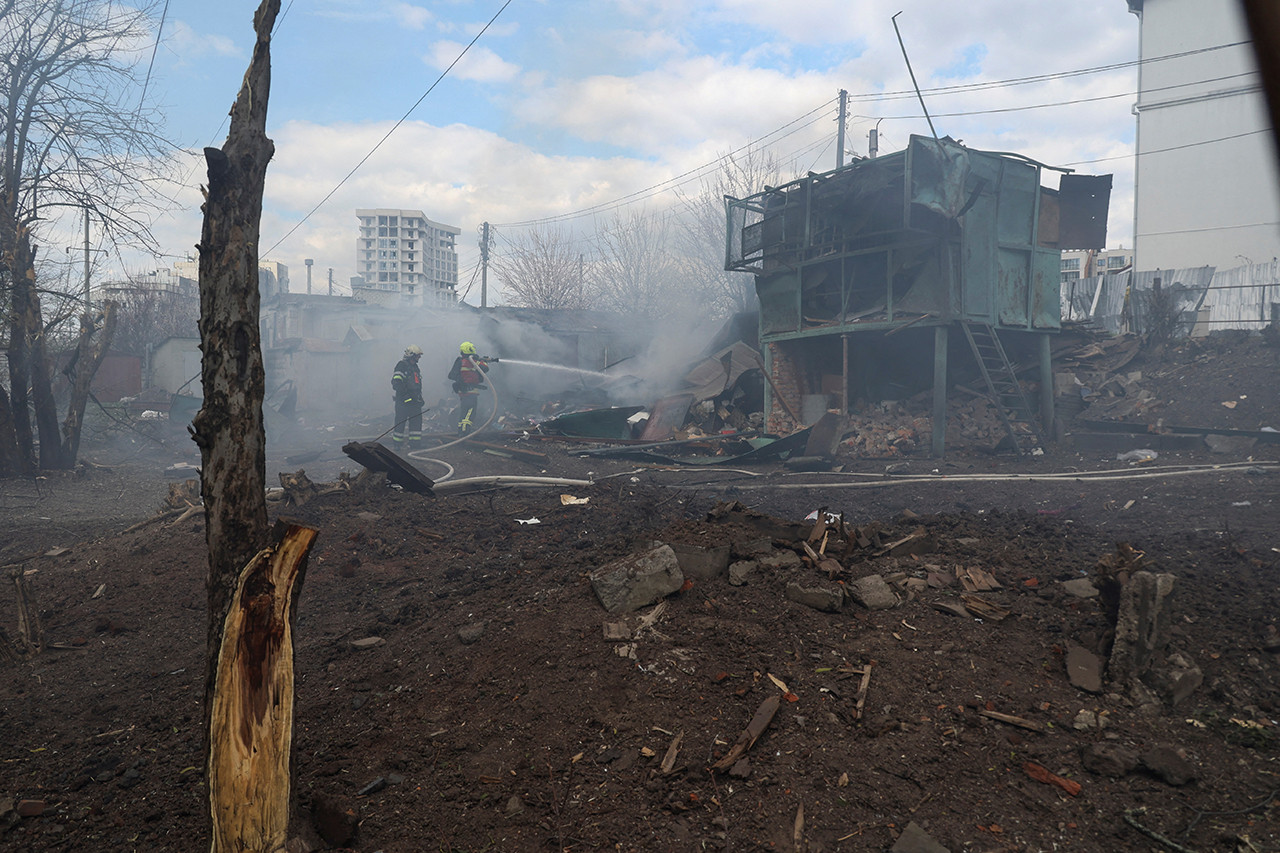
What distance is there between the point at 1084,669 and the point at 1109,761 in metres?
0.61

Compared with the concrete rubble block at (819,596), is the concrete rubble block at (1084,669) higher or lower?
lower

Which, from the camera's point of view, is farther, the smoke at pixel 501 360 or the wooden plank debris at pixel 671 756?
the smoke at pixel 501 360

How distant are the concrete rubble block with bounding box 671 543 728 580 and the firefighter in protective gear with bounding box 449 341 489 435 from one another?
1041 centimetres

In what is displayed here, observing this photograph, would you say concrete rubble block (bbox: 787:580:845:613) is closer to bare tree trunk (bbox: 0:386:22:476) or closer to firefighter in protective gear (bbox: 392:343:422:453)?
firefighter in protective gear (bbox: 392:343:422:453)

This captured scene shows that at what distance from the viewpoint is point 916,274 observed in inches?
479

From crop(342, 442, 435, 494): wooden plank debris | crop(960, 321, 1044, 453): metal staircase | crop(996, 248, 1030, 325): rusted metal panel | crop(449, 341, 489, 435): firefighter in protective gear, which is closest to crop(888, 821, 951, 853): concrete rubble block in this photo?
crop(342, 442, 435, 494): wooden plank debris

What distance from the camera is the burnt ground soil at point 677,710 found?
2375 millimetres

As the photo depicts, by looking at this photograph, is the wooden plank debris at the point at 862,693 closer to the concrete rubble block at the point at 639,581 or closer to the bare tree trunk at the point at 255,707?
the concrete rubble block at the point at 639,581

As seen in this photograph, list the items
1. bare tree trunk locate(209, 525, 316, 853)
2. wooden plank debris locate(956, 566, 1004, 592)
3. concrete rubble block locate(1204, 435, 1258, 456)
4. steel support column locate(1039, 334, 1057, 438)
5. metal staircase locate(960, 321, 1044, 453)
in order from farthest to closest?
steel support column locate(1039, 334, 1057, 438)
metal staircase locate(960, 321, 1044, 453)
concrete rubble block locate(1204, 435, 1258, 456)
wooden plank debris locate(956, 566, 1004, 592)
bare tree trunk locate(209, 525, 316, 853)

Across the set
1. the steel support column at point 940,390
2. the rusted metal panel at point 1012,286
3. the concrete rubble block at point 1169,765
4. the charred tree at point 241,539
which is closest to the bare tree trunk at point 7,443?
the charred tree at point 241,539

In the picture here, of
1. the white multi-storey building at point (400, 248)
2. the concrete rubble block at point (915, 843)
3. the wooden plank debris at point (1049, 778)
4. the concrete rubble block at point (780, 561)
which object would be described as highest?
the white multi-storey building at point (400, 248)

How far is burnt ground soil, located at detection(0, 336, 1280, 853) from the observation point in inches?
93.5

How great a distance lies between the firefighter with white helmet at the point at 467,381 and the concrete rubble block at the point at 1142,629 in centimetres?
1209

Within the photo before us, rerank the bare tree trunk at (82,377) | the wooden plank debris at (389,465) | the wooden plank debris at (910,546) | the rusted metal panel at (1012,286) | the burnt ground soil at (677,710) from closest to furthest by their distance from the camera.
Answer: the burnt ground soil at (677,710) < the wooden plank debris at (910,546) < the wooden plank debris at (389,465) < the bare tree trunk at (82,377) < the rusted metal panel at (1012,286)
